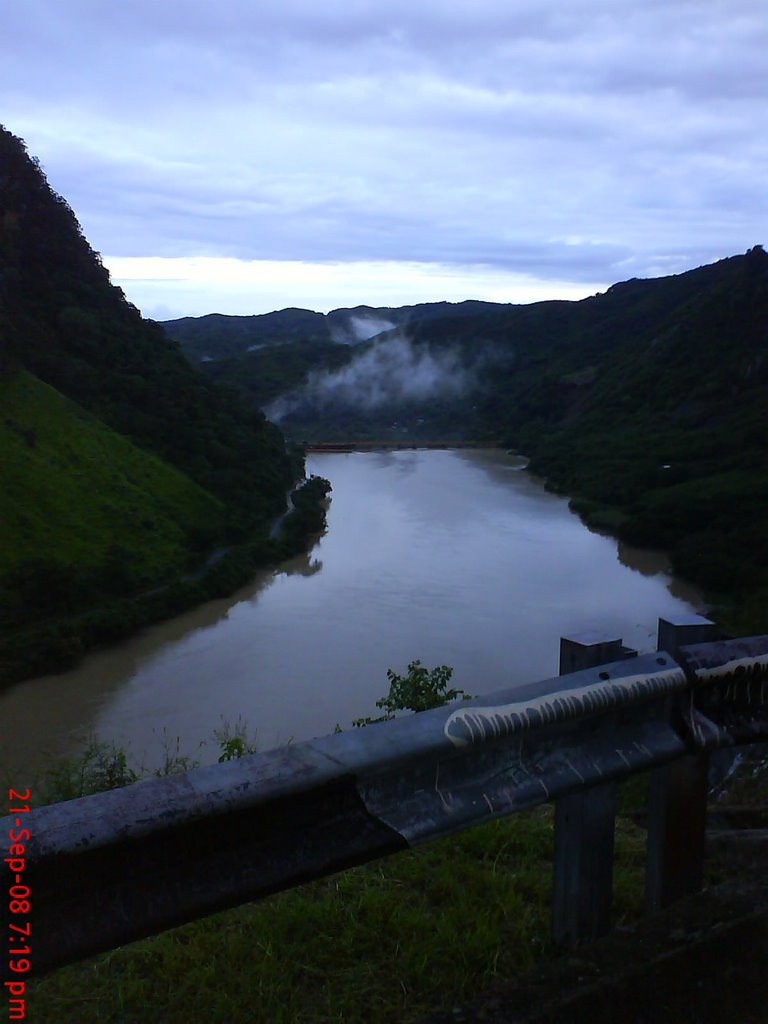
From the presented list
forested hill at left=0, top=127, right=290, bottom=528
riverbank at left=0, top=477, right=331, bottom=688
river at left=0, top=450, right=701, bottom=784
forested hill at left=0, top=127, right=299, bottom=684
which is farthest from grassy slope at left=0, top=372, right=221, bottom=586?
river at left=0, top=450, right=701, bottom=784

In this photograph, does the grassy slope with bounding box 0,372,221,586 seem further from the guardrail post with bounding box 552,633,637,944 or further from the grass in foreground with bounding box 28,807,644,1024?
the guardrail post with bounding box 552,633,637,944

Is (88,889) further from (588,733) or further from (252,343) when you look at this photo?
(252,343)

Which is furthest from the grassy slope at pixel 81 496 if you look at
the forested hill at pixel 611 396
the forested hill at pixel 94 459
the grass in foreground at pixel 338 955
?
the grass in foreground at pixel 338 955

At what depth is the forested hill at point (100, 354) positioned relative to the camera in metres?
33.2

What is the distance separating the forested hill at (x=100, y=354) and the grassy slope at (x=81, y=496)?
2061 mm

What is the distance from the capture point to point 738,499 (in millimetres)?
32094

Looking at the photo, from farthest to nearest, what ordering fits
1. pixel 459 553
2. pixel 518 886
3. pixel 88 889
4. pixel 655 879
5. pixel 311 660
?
pixel 459 553 → pixel 311 660 → pixel 518 886 → pixel 655 879 → pixel 88 889

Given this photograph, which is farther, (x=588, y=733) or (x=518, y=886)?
(x=518, y=886)

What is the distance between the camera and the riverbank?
19.3m

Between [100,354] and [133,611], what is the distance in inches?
673

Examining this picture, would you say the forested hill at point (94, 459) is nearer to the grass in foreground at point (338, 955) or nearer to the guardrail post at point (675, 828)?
the grass in foreground at point (338, 955)

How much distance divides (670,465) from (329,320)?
109m

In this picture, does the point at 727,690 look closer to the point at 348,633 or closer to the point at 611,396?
the point at 348,633

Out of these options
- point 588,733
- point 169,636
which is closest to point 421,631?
point 169,636
